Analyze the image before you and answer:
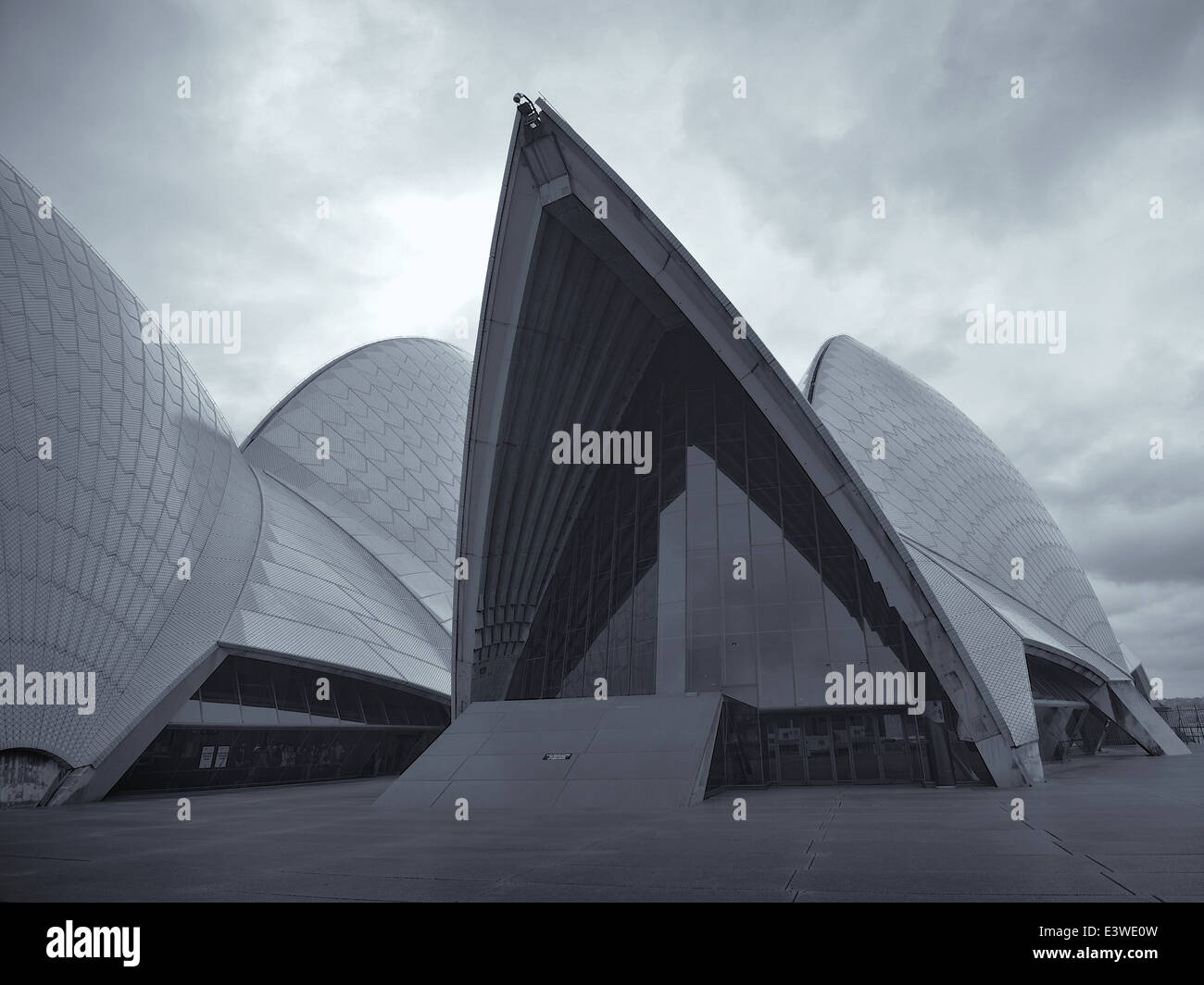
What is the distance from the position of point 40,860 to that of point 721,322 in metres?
14.9

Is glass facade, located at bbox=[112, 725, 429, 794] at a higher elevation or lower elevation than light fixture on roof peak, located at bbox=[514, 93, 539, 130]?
lower

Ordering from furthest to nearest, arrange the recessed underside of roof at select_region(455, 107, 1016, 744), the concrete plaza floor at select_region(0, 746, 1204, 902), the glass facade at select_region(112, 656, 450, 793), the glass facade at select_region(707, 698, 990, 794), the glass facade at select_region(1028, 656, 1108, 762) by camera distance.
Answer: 1. the glass facade at select_region(1028, 656, 1108, 762)
2. the glass facade at select_region(112, 656, 450, 793)
3. the glass facade at select_region(707, 698, 990, 794)
4. the recessed underside of roof at select_region(455, 107, 1016, 744)
5. the concrete plaza floor at select_region(0, 746, 1204, 902)

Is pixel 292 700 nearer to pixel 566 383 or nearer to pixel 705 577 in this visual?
pixel 566 383

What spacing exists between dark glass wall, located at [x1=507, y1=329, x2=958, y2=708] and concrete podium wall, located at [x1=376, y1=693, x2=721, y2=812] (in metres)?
3.31

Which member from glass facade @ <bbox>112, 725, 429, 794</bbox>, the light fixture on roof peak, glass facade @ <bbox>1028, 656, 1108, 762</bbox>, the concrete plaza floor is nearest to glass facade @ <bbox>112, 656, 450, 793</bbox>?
glass facade @ <bbox>112, 725, 429, 794</bbox>

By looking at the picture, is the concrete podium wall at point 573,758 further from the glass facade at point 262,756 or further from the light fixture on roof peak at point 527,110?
the light fixture on roof peak at point 527,110

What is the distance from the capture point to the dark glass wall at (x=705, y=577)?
18.5 metres

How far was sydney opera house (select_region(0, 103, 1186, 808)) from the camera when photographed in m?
15.8

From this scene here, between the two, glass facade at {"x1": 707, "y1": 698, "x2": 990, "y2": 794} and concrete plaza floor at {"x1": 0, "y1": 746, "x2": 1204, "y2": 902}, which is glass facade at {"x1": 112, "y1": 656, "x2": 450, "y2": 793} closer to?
concrete plaza floor at {"x1": 0, "y1": 746, "x2": 1204, "y2": 902}

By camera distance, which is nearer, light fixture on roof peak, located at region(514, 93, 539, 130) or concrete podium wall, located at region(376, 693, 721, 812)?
concrete podium wall, located at region(376, 693, 721, 812)

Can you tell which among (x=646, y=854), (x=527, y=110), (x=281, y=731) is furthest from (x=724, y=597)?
(x=646, y=854)

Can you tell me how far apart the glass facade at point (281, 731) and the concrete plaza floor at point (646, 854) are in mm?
7319

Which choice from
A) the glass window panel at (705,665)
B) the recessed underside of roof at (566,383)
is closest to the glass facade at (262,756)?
the recessed underside of roof at (566,383)
